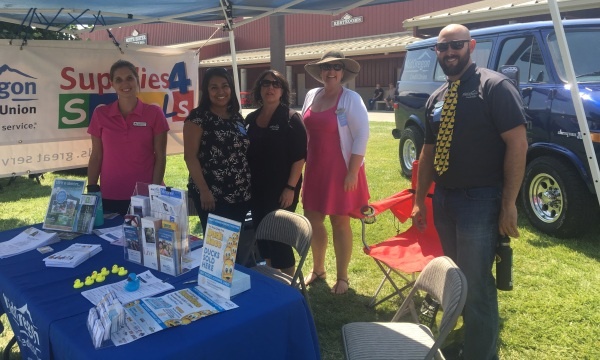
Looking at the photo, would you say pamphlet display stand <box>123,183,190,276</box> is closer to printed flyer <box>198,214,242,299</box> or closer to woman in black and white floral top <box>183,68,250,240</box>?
printed flyer <box>198,214,242,299</box>

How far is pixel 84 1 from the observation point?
12.2ft

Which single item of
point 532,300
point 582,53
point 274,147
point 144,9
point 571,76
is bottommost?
point 532,300

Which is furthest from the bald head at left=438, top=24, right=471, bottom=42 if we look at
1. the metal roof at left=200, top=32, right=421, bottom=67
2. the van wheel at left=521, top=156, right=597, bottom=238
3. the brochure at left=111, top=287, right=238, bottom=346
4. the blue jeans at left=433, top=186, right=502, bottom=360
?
the metal roof at left=200, top=32, right=421, bottom=67

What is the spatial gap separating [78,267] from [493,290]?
1.94 m

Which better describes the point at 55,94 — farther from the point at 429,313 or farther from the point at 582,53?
the point at 582,53

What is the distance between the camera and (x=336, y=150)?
321cm

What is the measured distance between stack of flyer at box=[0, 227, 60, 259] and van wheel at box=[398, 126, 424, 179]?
196 inches

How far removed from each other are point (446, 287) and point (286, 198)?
4.89 feet

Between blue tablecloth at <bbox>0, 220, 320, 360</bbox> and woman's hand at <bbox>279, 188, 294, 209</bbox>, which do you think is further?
woman's hand at <bbox>279, 188, 294, 209</bbox>

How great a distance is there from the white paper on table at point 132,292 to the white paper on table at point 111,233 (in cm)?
58

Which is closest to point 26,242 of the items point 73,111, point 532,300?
point 73,111

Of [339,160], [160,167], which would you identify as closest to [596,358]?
[339,160]

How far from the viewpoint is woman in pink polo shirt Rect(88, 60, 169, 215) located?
3033 millimetres

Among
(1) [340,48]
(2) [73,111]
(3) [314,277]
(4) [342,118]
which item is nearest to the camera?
(4) [342,118]
